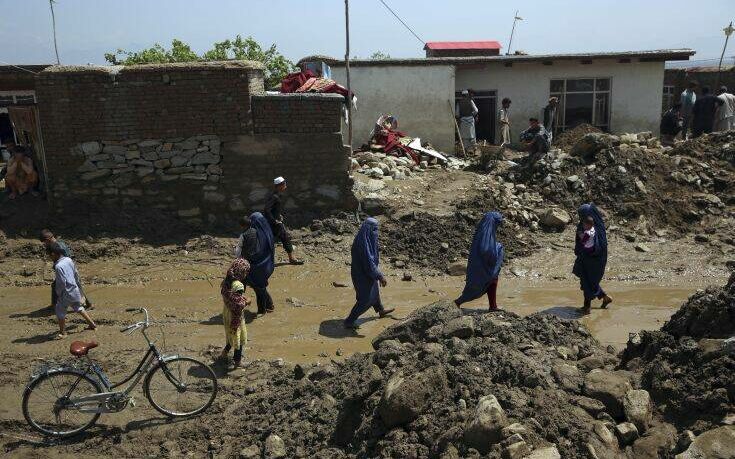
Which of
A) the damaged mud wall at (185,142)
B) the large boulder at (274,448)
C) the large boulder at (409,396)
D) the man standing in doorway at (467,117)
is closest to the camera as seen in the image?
the large boulder at (409,396)

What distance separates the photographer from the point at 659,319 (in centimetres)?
885

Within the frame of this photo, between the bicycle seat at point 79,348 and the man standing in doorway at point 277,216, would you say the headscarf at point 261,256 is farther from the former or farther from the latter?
the bicycle seat at point 79,348

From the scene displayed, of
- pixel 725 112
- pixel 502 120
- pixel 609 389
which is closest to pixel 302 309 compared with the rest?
pixel 609 389

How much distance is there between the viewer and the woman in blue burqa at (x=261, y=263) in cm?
872

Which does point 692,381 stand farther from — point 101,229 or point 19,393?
point 101,229

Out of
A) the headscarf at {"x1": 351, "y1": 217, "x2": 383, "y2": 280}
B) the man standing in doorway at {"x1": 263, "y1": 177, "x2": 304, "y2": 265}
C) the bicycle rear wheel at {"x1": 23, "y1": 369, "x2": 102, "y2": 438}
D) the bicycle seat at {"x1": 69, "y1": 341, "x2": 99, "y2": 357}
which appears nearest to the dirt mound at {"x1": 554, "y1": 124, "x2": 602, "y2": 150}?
the man standing in doorway at {"x1": 263, "y1": 177, "x2": 304, "y2": 265}

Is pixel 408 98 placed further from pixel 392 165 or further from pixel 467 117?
pixel 392 165

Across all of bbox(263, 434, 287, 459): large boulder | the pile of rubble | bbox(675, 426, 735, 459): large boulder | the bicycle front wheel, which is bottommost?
bbox(263, 434, 287, 459): large boulder

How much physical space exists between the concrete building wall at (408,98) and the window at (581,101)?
3120 mm

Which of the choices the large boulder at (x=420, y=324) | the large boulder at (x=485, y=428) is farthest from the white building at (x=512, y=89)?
the large boulder at (x=485, y=428)

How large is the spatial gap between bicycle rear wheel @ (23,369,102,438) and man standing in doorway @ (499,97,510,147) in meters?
12.9

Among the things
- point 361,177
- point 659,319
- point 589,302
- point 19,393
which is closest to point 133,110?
point 361,177

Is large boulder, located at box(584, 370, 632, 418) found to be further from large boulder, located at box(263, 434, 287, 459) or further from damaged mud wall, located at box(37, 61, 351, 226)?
damaged mud wall, located at box(37, 61, 351, 226)

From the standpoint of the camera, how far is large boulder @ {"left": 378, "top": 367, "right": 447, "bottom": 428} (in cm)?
497
